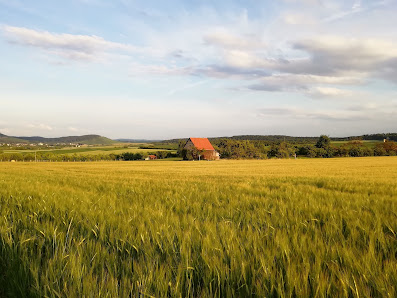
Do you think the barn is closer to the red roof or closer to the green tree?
the red roof

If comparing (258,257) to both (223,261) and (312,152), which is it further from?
(312,152)

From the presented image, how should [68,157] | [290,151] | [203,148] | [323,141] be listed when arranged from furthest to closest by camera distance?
[68,157]
[323,141]
[290,151]
[203,148]

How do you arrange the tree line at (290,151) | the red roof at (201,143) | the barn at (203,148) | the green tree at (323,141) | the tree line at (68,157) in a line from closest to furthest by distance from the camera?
the barn at (203,148) → the tree line at (290,151) → the red roof at (201,143) → the green tree at (323,141) → the tree line at (68,157)

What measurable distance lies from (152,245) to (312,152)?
87.6 metres

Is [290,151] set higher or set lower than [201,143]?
lower

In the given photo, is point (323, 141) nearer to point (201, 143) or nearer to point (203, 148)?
point (201, 143)

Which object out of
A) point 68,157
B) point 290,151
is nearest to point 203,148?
point 290,151

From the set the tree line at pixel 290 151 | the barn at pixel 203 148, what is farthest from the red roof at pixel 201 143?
the tree line at pixel 290 151

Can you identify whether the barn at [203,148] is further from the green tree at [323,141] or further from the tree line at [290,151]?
the green tree at [323,141]

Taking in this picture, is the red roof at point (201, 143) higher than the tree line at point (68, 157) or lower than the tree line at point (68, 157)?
higher

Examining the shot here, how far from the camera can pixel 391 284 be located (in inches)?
62.6

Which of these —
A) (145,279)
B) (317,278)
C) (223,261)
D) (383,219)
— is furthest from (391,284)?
(383,219)

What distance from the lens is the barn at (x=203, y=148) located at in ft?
249

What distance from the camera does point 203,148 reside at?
79.2m
